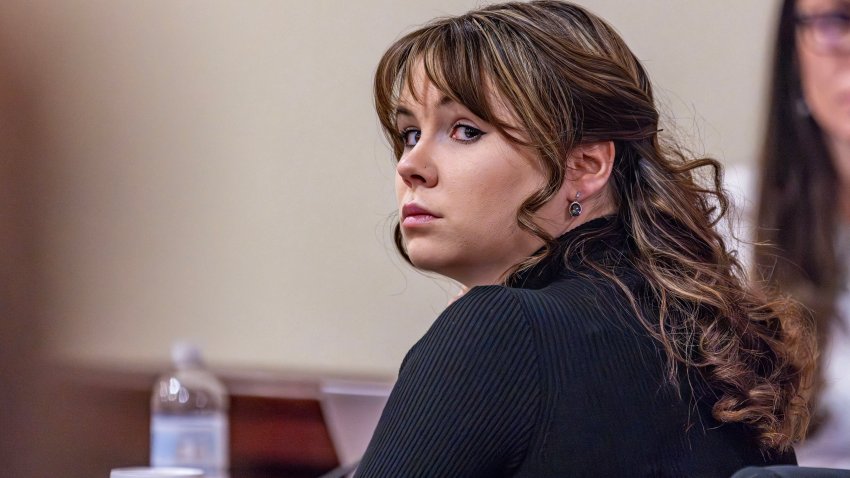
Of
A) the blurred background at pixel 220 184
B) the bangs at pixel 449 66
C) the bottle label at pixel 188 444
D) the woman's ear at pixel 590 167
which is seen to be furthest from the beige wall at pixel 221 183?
the woman's ear at pixel 590 167

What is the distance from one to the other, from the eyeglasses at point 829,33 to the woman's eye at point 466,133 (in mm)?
977

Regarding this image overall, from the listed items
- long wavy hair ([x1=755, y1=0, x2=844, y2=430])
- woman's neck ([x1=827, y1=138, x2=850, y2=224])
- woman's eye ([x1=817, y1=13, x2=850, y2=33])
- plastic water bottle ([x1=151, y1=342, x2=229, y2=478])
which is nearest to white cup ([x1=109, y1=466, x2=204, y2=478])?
plastic water bottle ([x1=151, y1=342, x2=229, y2=478])

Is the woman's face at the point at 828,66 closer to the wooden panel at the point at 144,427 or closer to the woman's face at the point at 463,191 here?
the woman's face at the point at 463,191

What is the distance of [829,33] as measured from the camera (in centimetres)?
177

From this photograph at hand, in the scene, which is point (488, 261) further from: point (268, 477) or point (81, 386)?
→ point (81, 386)

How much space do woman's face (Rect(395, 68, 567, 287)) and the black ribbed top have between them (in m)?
0.16

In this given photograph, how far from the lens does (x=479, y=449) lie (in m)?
0.85

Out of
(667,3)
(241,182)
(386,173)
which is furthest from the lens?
(241,182)

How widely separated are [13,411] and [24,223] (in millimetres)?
469

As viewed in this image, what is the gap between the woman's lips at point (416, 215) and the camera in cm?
111

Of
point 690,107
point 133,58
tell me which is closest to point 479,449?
point 690,107

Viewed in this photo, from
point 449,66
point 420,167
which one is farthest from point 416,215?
point 449,66

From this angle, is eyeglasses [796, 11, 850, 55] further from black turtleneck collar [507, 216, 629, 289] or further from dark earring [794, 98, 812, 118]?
black turtleneck collar [507, 216, 629, 289]

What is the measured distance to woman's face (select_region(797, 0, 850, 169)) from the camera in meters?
1.76
